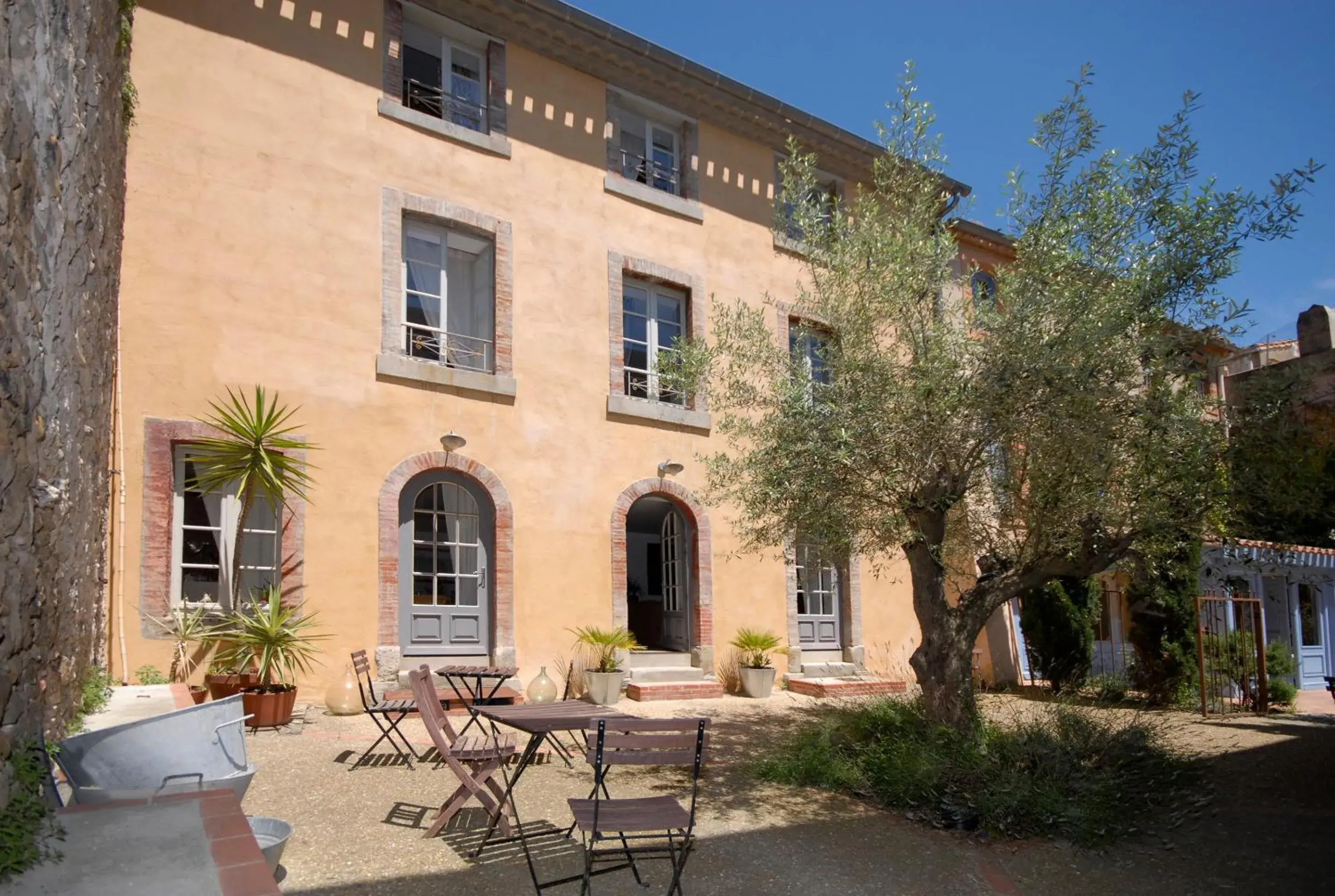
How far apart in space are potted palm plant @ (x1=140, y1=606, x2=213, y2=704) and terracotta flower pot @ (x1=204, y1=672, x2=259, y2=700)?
111mm

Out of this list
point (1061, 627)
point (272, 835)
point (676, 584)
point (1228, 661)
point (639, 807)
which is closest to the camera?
point (639, 807)

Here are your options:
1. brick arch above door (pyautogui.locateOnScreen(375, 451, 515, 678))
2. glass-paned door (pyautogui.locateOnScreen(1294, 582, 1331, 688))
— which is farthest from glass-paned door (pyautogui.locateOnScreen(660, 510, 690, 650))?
glass-paned door (pyautogui.locateOnScreen(1294, 582, 1331, 688))

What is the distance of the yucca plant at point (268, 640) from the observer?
8156mm

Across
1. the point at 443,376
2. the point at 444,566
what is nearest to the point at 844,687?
the point at 444,566

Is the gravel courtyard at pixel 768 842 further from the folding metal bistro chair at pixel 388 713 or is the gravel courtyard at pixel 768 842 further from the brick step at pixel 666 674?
the brick step at pixel 666 674

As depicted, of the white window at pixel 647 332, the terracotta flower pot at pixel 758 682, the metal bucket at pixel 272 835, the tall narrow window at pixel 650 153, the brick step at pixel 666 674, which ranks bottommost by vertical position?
the terracotta flower pot at pixel 758 682

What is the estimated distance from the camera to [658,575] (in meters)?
15.4

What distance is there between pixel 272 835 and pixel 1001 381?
5.05 metres

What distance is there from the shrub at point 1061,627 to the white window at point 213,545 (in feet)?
Result: 33.8

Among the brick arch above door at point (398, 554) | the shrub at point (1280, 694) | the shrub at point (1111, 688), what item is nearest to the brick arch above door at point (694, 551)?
the brick arch above door at point (398, 554)

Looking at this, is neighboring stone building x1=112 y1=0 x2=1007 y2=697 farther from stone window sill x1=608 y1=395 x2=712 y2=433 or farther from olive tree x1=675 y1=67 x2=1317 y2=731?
olive tree x1=675 y1=67 x2=1317 y2=731

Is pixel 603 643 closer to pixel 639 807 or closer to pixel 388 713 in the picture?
pixel 388 713

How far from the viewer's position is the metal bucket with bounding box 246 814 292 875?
13.6 ft

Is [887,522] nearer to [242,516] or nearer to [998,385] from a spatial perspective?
[998,385]
